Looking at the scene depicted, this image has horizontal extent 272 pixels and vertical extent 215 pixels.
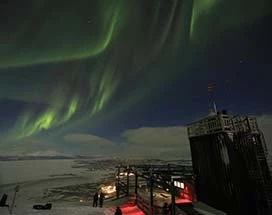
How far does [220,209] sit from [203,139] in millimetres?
6403

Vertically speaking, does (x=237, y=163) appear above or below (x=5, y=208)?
above

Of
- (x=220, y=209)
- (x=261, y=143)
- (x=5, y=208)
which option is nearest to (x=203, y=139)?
(x=261, y=143)

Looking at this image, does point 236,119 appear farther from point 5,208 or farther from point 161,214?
point 5,208

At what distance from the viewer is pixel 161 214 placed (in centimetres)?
1838

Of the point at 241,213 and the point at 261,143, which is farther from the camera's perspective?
the point at 261,143

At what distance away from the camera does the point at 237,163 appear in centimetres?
1745

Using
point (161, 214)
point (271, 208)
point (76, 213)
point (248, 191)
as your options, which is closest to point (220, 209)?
point (248, 191)

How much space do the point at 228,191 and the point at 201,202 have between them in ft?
12.1

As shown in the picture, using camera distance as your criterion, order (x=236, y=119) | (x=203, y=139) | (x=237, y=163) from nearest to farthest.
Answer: (x=237, y=163) < (x=236, y=119) < (x=203, y=139)

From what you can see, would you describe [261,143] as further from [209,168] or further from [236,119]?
[209,168]

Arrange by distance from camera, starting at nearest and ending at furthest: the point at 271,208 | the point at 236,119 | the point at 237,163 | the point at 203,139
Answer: the point at 271,208 → the point at 237,163 → the point at 236,119 → the point at 203,139

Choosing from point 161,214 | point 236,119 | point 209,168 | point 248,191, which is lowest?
point 161,214

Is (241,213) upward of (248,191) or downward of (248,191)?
downward

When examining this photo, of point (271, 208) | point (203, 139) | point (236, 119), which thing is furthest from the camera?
point (203, 139)
